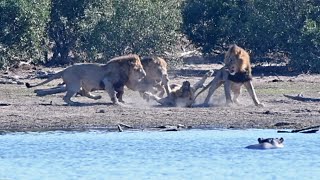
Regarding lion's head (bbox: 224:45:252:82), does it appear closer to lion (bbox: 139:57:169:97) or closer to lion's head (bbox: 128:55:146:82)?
lion (bbox: 139:57:169:97)

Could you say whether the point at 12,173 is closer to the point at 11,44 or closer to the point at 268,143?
the point at 268,143

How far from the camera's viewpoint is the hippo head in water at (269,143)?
58.5 ft

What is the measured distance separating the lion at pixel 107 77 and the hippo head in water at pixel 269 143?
6.05m

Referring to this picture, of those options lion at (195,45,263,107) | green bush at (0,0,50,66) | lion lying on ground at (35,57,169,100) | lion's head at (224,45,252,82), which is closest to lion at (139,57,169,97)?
lion lying on ground at (35,57,169,100)

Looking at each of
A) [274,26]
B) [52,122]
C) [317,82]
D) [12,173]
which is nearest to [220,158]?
[12,173]

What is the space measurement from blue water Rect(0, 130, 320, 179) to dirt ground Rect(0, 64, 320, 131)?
2.62ft

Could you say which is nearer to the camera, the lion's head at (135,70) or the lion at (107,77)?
the lion at (107,77)

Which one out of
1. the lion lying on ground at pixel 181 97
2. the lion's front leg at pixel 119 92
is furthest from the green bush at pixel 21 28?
the lion lying on ground at pixel 181 97

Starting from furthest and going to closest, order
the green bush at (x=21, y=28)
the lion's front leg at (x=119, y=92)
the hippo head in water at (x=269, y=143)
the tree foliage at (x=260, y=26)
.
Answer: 1. the green bush at (x=21, y=28)
2. the tree foliage at (x=260, y=26)
3. the lion's front leg at (x=119, y=92)
4. the hippo head in water at (x=269, y=143)

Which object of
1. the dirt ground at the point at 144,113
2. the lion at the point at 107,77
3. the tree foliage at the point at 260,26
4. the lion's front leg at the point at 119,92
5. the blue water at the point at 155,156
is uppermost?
the tree foliage at the point at 260,26

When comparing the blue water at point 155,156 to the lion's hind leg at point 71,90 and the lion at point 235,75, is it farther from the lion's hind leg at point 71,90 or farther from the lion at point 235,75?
the lion's hind leg at point 71,90

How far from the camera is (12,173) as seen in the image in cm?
1579

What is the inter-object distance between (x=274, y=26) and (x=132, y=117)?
12.4 m

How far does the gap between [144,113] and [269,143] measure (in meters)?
4.69
